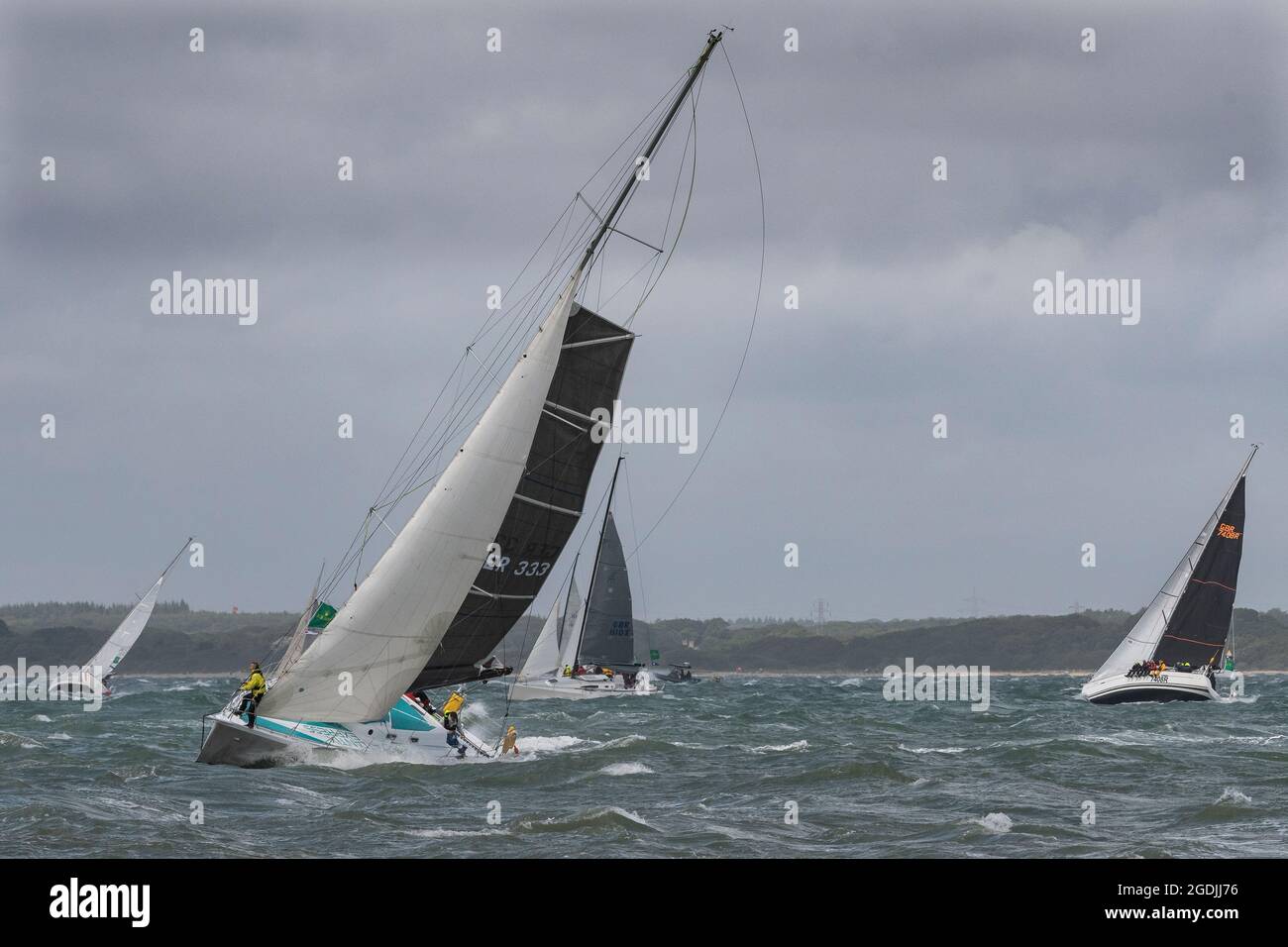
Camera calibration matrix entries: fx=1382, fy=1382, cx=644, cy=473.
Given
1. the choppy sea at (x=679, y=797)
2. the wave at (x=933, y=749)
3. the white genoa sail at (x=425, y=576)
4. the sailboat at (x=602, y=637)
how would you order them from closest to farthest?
the choppy sea at (x=679, y=797), the white genoa sail at (x=425, y=576), the wave at (x=933, y=749), the sailboat at (x=602, y=637)

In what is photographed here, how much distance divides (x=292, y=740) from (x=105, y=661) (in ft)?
170

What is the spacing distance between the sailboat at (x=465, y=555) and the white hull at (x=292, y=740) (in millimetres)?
24

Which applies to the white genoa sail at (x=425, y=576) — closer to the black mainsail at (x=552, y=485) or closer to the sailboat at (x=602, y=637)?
the black mainsail at (x=552, y=485)

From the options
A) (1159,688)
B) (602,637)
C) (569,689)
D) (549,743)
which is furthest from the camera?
(602,637)

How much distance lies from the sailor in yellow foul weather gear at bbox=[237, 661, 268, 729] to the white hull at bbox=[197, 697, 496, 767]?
182mm

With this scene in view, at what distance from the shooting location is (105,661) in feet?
243

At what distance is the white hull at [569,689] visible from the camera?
2821 inches

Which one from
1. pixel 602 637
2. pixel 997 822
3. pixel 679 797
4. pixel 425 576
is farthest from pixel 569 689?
pixel 997 822

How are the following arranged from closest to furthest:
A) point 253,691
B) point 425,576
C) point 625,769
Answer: point 425,576, point 253,691, point 625,769

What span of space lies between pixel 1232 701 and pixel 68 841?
66.8 metres

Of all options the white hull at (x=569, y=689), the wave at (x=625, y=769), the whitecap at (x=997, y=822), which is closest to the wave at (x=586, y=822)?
the whitecap at (x=997, y=822)

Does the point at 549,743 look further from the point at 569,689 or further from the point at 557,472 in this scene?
the point at 569,689
